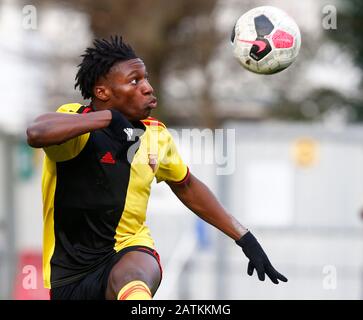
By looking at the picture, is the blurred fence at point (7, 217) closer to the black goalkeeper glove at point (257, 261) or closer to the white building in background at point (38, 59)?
the white building in background at point (38, 59)

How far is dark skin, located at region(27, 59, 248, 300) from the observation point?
5723 mm

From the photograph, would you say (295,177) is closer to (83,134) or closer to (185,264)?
(185,264)

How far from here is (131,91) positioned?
20.7 feet

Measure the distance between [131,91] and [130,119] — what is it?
0.63ft

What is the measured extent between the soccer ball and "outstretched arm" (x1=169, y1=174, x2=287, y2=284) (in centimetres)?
95

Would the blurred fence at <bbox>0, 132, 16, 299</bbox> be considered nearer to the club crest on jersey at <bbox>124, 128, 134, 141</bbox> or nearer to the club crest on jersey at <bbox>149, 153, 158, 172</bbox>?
the club crest on jersey at <bbox>149, 153, 158, 172</bbox>

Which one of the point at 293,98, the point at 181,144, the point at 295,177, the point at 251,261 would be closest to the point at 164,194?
the point at 181,144

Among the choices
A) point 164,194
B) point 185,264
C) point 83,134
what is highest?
point 83,134

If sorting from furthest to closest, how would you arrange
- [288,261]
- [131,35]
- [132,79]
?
[131,35]
[288,261]
[132,79]

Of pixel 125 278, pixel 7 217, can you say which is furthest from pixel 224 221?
pixel 7 217

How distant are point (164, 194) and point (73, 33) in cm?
956

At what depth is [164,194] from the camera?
46.8 feet

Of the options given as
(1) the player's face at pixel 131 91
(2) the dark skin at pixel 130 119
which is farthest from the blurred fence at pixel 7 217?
(1) the player's face at pixel 131 91

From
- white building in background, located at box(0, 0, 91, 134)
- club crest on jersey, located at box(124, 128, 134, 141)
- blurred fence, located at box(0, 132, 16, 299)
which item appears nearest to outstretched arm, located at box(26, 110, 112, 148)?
club crest on jersey, located at box(124, 128, 134, 141)
